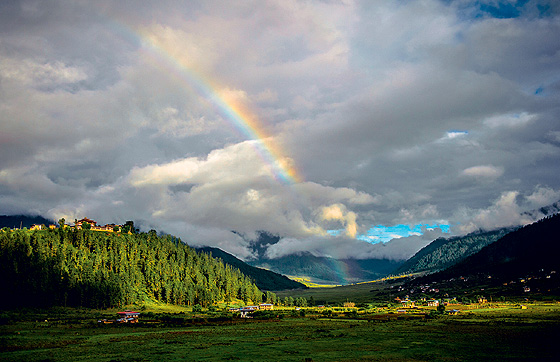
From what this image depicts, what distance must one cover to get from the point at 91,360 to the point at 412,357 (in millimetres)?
57585

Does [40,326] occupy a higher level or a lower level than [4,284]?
lower

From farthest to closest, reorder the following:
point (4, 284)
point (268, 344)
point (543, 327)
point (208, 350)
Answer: point (4, 284) < point (543, 327) < point (268, 344) < point (208, 350)

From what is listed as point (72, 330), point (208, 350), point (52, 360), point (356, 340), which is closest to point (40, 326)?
point (72, 330)

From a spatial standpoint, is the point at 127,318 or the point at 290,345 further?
the point at 127,318

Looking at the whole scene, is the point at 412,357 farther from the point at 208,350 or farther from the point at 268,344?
the point at 208,350

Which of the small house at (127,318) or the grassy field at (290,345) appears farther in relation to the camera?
the small house at (127,318)

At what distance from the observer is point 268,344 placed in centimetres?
9112

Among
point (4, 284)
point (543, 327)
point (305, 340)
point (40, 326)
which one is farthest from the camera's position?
point (4, 284)

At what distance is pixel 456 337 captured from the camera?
330 ft

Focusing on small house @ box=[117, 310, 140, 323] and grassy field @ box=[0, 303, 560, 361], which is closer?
grassy field @ box=[0, 303, 560, 361]

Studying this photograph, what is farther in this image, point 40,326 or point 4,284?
point 4,284

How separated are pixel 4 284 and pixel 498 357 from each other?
21510 centimetres

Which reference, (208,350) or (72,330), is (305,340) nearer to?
(208,350)

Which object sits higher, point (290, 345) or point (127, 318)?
point (127, 318)
